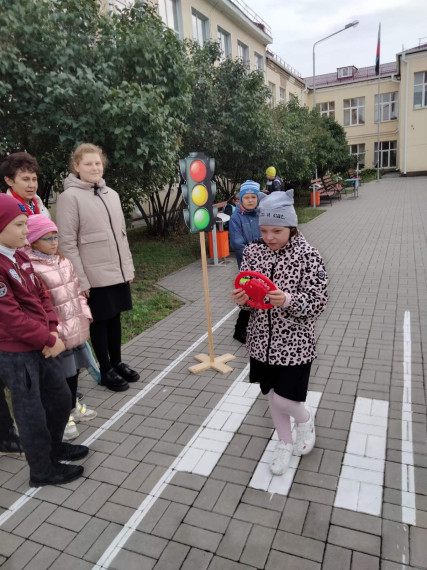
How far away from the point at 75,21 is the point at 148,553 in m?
7.09

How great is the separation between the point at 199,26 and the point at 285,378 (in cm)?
2129

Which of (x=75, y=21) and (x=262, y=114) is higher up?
(x=75, y=21)

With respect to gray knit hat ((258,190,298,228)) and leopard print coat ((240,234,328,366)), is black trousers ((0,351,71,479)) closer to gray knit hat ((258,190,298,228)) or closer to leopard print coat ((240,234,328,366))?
leopard print coat ((240,234,328,366))

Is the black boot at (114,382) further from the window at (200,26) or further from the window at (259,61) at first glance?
the window at (259,61)

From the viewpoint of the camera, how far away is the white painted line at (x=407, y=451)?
2.61 m

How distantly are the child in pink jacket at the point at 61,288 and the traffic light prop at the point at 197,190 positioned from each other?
1.68 meters

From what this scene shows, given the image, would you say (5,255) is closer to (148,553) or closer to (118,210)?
(118,210)

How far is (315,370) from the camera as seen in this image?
4488 mm

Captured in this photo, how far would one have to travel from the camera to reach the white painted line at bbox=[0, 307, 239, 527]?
9.41 ft

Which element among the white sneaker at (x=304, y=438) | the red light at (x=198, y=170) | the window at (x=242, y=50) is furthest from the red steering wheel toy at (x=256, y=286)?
the window at (x=242, y=50)

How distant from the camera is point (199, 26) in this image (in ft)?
65.5

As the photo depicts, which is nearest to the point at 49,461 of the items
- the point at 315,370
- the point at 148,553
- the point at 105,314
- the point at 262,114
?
the point at 148,553

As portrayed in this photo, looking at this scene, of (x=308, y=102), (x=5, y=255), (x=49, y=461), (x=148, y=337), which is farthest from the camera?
(x=308, y=102)

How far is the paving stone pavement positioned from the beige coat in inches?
49.4
